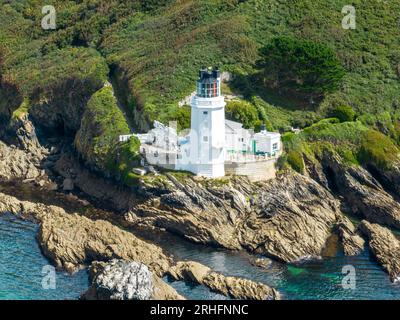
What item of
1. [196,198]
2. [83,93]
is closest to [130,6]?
[83,93]

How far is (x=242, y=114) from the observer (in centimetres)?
9662

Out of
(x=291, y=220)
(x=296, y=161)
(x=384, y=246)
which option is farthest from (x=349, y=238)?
(x=296, y=161)

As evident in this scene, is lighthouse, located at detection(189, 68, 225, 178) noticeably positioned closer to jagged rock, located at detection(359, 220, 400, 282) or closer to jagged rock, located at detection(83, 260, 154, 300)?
jagged rock, located at detection(359, 220, 400, 282)

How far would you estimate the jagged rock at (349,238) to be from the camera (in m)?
80.2

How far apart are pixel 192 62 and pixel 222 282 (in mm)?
39446

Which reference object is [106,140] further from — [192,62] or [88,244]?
[88,244]

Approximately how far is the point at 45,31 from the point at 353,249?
64.3 metres

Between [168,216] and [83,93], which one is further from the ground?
[83,93]

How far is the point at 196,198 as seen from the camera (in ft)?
279

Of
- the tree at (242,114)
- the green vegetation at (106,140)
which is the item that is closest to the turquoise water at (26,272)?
the green vegetation at (106,140)

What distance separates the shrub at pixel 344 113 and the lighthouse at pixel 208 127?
59.4 ft

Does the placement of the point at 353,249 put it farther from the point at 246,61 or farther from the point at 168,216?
the point at 246,61

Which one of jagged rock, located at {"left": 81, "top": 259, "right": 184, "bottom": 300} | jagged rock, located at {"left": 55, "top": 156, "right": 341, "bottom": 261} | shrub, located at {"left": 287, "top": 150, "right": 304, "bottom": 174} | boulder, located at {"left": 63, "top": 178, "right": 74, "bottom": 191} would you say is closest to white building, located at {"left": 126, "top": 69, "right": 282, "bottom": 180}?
shrub, located at {"left": 287, "top": 150, "right": 304, "bottom": 174}
